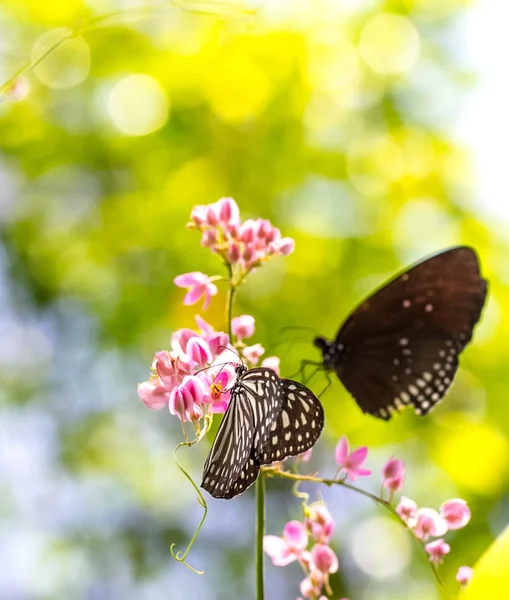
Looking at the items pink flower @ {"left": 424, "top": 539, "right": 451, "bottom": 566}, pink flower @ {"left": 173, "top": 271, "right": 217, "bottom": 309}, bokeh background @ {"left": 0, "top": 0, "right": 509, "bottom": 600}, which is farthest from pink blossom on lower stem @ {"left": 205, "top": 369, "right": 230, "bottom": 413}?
bokeh background @ {"left": 0, "top": 0, "right": 509, "bottom": 600}

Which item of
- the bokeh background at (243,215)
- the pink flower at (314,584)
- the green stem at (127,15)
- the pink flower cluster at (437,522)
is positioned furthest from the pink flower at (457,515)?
the bokeh background at (243,215)

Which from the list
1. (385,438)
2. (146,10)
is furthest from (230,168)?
(146,10)

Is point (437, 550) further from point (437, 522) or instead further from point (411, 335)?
point (411, 335)

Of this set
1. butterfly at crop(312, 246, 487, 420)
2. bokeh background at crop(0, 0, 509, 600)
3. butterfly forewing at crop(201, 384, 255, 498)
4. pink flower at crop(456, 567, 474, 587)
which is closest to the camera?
butterfly forewing at crop(201, 384, 255, 498)

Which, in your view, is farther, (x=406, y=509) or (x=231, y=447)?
(x=406, y=509)

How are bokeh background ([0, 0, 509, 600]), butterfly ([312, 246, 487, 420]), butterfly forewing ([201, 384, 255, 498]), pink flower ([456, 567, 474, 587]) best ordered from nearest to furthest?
1. butterfly forewing ([201, 384, 255, 498])
2. pink flower ([456, 567, 474, 587])
3. butterfly ([312, 246, 487, 420])
4. bokeh background ([0, 0, 509, 600])

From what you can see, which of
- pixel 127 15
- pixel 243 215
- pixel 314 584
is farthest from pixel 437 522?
pixel 243 215

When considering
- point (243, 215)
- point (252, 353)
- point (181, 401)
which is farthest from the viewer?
point (243, 215)

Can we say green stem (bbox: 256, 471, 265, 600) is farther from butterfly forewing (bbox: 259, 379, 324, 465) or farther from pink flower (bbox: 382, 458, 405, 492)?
pink flower (bbox: 382, 458, 405, 492)
